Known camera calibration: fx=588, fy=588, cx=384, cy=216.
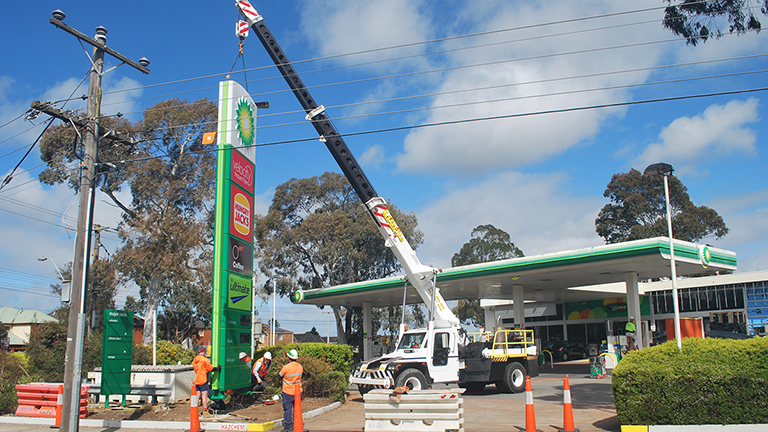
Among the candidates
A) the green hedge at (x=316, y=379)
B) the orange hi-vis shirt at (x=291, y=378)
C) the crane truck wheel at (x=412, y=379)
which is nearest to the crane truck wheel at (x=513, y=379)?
the crane truck wheel at (x=412, y=379)

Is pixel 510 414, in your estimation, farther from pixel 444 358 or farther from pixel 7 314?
pixel 7 314

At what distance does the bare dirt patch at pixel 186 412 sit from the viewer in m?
12.7

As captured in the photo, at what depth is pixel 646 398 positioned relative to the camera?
9516 millimetres

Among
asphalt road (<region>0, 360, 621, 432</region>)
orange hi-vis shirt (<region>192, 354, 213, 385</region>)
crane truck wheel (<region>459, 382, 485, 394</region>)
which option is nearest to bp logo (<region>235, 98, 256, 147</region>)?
orange hi-vis shirt (<region>192, 354, 213, 385</region>)

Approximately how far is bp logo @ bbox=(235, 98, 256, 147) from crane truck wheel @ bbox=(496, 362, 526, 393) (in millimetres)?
10118

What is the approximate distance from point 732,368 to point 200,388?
33.7 feet

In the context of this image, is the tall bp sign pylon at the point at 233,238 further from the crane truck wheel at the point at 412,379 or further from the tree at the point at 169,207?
the tree at the point at 169,207

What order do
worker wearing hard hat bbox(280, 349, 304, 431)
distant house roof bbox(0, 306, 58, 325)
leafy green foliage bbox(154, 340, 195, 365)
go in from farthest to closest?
distant house roof bbox(0, 306, 58, 325)
leafy green foliage bbox(154, 340, 195, 365)
worker wearing hard hat bbox(280, 349, 304, 431)

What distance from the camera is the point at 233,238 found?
586 inches

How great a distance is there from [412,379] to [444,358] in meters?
1.19

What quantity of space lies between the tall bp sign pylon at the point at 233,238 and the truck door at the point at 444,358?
5.11 metres

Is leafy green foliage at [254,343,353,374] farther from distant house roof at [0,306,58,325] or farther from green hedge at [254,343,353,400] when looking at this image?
distant house roof at [0,306,58,325]

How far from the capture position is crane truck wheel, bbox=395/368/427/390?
15899 mm

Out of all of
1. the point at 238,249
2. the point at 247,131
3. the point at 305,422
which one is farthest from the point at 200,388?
the point at 247,131
